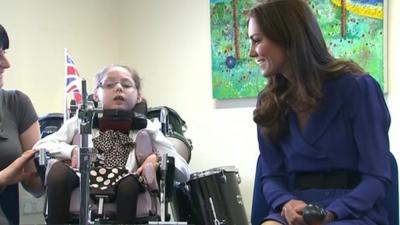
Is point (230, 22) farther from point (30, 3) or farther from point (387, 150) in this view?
point (387, 150)

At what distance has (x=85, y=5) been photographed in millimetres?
4031

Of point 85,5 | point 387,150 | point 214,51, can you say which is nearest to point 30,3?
point 85,5

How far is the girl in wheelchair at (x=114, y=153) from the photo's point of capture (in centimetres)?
218

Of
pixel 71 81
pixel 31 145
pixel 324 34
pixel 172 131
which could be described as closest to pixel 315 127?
pixel 31 145

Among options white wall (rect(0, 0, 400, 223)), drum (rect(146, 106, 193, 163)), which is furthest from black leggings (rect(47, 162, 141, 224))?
white wall (rect(0, 0, 400, 223))

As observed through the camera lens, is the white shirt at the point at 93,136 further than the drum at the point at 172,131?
No

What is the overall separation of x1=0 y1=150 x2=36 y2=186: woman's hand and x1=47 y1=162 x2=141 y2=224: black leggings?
108 mm

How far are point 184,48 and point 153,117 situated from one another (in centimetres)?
106

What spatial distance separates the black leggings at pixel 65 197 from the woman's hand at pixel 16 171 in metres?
0.11

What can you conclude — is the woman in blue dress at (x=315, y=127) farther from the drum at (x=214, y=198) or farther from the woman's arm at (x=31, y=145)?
the woman's arm at (x=31, y=145)

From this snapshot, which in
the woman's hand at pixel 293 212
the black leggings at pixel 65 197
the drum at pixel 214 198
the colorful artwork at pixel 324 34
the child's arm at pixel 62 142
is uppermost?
the colorful artwork at pixel 324 34

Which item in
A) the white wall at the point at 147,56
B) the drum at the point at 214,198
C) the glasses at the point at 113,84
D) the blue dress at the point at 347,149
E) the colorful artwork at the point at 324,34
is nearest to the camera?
the blue dress at the point at 347,149

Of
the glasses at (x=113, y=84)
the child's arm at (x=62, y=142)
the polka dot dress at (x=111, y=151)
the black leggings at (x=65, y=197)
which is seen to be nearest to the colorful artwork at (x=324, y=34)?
the glasses at (x=113, y=84)

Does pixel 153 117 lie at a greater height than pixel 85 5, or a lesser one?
lesser
